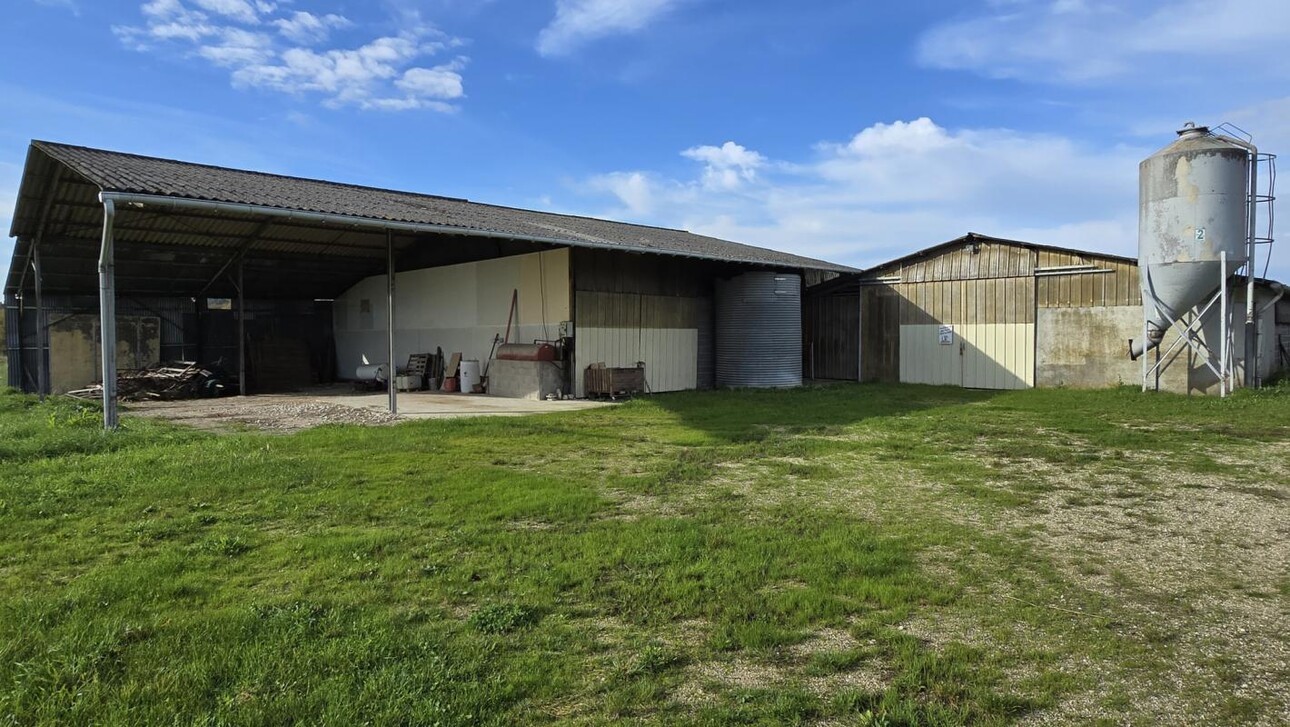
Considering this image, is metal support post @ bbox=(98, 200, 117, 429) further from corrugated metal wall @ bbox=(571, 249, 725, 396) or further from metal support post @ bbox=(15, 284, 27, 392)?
metal support post @ bbox=(15, 284, 27, 392)

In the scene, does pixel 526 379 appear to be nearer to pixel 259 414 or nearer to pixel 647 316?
pixel 647 316

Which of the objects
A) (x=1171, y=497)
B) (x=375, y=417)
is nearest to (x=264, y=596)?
(x=1171, y=497)

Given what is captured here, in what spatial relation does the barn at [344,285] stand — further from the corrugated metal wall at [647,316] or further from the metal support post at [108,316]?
the metal support post at [108,316]

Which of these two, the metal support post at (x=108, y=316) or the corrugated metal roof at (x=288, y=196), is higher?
the corrugated metal roof at (x=288, y=196)

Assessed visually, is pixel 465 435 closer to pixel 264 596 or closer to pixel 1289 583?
pixel 264 596

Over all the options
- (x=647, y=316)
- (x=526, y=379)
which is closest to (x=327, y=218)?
(x=526, y=379)

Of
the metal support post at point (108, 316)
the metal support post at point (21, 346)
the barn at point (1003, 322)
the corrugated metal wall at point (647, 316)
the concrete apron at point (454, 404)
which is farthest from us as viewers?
the metal support post at point (21, 346)

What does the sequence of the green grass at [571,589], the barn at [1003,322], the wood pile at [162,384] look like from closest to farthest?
the green grass at [571,589] → the barn at [1003,322] → the wood pile at [162,384]

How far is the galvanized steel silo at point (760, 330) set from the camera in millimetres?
17875

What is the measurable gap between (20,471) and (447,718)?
22.4ft

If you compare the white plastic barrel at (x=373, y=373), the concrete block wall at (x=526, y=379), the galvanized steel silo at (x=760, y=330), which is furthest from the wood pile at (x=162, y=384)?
the galvanized steel silo at (x=760, y=330)

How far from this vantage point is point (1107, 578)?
4336 mm

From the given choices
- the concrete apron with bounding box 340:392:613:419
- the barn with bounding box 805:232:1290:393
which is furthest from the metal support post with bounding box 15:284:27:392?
the barn with bounding box 805:232:1290:393

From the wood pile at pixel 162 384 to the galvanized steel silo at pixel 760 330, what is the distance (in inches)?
491
